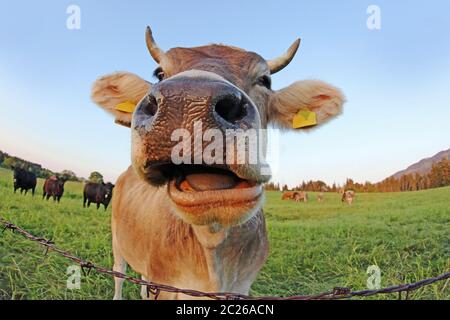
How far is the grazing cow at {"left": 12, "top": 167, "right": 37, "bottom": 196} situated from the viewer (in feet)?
48.4

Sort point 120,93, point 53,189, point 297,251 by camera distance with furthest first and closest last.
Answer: point 53,189 → point 297,251 → point 120,93

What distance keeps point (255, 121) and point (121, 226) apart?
3.80m

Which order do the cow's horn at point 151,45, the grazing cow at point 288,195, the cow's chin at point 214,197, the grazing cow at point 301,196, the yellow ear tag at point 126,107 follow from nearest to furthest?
the cow's chin at point 214,197 < the cow's horn at point 151,45 < the yellow ear tag at point 126,107 < the grazing cow at point 301,196 < the grazing cow at point 288,195

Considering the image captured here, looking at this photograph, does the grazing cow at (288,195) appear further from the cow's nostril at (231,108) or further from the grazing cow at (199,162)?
the cow's nostril at (231,108)

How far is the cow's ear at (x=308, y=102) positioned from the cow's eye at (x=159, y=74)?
113 cm

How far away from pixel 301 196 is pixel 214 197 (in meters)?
18.8

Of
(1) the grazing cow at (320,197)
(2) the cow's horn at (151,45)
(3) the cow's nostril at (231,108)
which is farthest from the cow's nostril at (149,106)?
(1) the grazing cow at (320,197)

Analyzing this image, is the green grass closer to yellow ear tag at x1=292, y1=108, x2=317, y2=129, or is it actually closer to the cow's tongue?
yellow ear tag at x1=292, y1=108, x2=317, y2=129

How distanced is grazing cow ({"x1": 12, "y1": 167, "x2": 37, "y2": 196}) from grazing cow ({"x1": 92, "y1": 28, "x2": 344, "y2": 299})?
10.5 m

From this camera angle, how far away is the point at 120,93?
170 inches

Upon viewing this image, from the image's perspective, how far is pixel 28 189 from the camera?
595 inches

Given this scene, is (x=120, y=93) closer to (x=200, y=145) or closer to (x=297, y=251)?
(x=200, y=145)

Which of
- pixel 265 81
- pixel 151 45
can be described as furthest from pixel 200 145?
pixel 151 45

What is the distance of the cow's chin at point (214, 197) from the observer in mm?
2521
